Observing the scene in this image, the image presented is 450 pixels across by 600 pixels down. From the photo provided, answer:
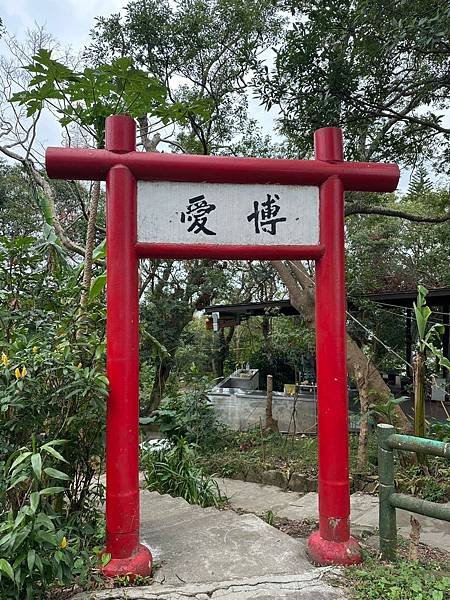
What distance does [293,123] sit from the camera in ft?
19.7

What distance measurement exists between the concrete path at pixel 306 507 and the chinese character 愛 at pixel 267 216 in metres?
2.35

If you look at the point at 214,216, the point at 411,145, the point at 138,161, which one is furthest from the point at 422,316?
the point at 411,145

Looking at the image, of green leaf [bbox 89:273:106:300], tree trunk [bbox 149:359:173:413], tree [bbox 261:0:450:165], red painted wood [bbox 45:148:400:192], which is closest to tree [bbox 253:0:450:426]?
tree [bbox 261:0:450:165]

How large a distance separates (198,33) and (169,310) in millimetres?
5299

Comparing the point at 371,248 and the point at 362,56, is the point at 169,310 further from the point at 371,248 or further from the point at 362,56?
the point at 362,56

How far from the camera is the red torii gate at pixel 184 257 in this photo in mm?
2594

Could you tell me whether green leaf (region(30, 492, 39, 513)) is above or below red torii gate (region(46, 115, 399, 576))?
below

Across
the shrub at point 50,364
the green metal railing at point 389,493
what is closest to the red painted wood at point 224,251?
the shrub at point 50,364

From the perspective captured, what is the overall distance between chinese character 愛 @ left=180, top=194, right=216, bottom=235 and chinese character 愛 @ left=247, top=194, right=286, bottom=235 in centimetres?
24

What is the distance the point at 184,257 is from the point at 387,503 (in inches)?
68.6

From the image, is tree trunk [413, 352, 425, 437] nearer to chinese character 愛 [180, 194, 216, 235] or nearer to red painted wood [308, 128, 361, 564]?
red painted wood [308, 128, 361, 564]

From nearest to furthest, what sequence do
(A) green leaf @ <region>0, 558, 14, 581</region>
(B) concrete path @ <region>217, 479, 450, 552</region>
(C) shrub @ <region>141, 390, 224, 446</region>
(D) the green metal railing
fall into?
(A) green leaf @ <region>0, 558, 14, 581</region>, (D) the green metal railing, (B) concrete path @ <region>217, 479, 450, 552</region>, (C) shrub @ <region>141, 390, 224, 446</region>

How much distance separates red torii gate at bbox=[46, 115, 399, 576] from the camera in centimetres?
259

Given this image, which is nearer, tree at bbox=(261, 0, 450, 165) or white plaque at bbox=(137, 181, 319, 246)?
white plaque at bbox=(137, 181, 319, 246)
